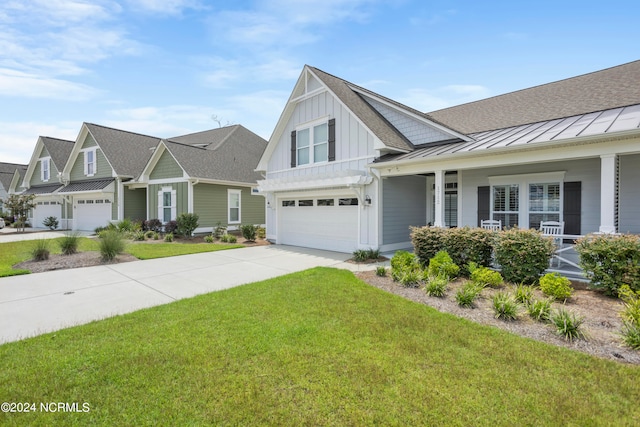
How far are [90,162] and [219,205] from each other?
11.0 metres

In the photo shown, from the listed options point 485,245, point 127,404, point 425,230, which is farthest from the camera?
point 425,230

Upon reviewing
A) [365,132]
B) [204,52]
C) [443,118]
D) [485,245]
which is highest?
[204,52]

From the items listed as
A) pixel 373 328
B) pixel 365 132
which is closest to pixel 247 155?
pixel 365 132

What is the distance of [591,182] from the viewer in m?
8.65

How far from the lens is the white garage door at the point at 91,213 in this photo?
2061 cm

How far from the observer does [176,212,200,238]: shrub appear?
1616cm

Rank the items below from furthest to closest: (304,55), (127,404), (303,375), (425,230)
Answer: (304,55) < (425,230) < (303,375) < (127,404)

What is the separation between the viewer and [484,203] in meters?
10.6

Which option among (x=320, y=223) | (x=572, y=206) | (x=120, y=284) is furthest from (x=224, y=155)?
(x=572, y=206)

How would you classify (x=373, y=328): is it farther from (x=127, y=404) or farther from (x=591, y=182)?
(x=591, y=182)

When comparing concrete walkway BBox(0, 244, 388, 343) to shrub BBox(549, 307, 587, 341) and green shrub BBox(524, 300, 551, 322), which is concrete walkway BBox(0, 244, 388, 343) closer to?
green shrub BBox(524, 300, 551, 322)

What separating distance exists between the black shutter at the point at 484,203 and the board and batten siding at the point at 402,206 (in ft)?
Answer: 8.30

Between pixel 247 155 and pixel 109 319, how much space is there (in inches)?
720

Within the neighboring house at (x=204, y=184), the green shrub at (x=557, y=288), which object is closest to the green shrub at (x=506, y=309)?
the green shrub at (x=557, y=288)
